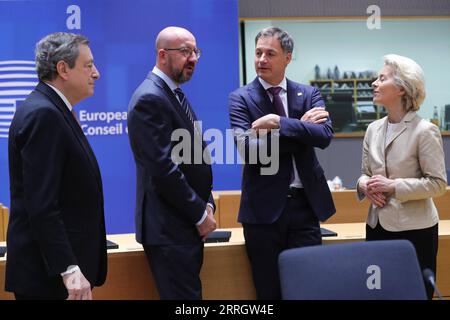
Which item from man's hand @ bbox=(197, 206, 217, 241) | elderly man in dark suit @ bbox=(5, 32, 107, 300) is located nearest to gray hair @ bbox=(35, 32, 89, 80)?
elderly man in dark suit @ bbox=(5, 32, 107, 300)

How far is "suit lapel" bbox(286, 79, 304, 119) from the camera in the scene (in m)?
2.98

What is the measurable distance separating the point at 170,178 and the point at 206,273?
733mm

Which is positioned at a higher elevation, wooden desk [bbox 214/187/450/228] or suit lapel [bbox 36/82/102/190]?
suit lapel [bbox 36/82/102/190]

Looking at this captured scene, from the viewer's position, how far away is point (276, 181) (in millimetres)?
2816

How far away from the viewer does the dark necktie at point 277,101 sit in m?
2.96

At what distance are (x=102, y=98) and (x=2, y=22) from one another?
965 millimetres

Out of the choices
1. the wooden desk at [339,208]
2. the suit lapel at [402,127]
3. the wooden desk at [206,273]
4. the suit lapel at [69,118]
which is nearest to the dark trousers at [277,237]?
the wooden desk at [206,273]

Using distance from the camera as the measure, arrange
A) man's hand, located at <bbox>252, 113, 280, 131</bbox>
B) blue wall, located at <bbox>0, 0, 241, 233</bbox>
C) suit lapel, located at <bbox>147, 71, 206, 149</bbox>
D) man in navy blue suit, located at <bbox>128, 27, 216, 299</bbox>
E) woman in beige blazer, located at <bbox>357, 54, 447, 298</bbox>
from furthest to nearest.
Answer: blue wall, located at <bbox>0, 0, 241, 233</bbox> < woman in beige blazer, located at <bbox>357, 54, 447, 298</bbox> < man's hand, located at <bbox>252, 113, 280, 131</bbox> < suit lapel, located at <bbox>147, 71, 206, 149</bbox> < man in navy blue suit, located at <bbox>128, 27, 216, 299</bbox>

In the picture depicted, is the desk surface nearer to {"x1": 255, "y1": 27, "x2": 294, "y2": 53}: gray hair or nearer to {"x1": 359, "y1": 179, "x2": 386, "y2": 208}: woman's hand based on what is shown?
{"x1": 359, "y1": 179, "x2": 386, "y2": 208}: woman's hand

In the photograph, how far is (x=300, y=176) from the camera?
2850mm

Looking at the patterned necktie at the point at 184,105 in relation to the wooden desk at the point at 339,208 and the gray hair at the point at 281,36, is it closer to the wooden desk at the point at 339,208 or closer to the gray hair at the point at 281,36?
the gray hair at the point at 281,36

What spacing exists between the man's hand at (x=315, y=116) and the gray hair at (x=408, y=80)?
40 centimetres
